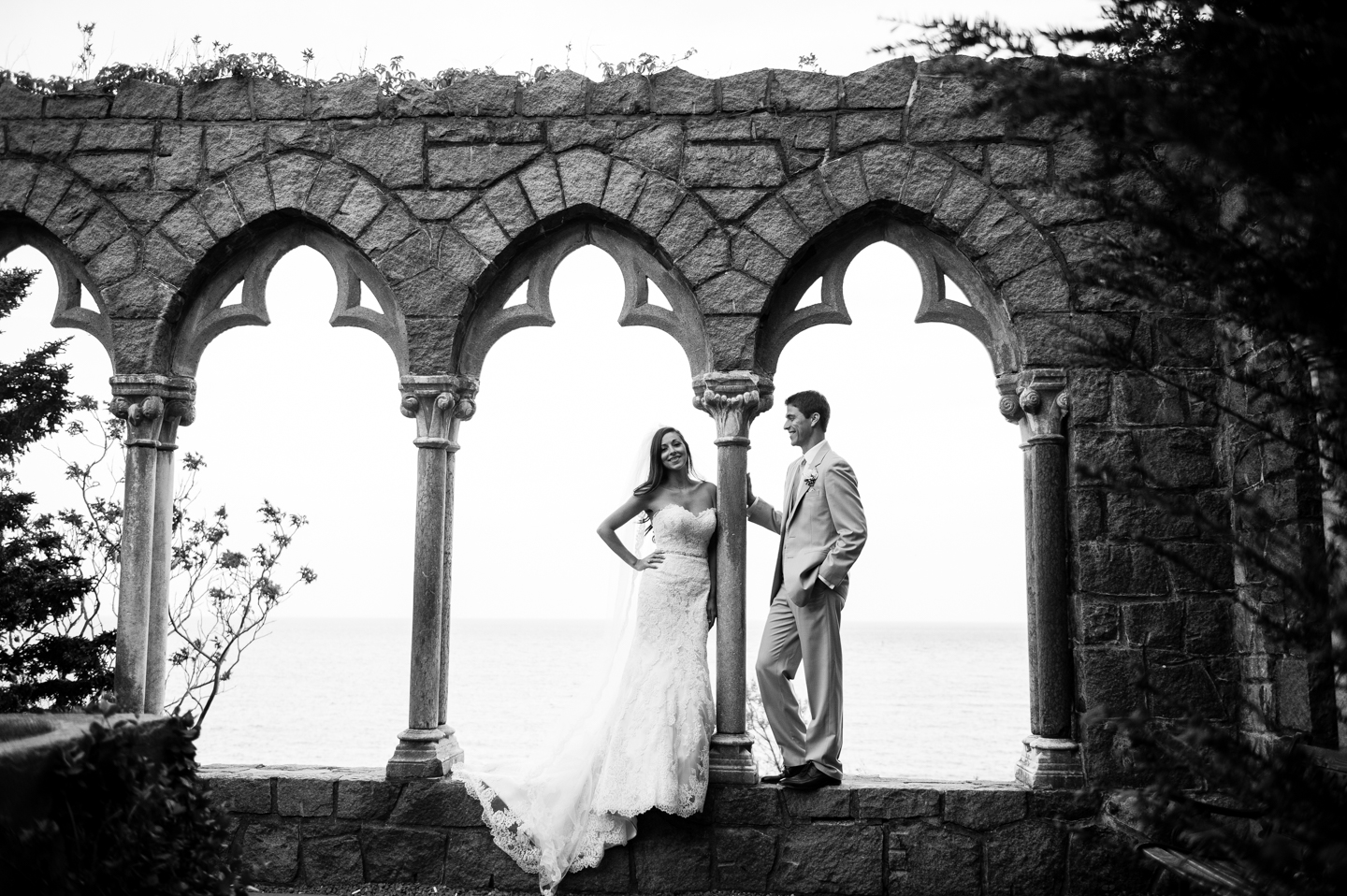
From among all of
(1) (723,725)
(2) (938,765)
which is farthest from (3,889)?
(2) (938,765)

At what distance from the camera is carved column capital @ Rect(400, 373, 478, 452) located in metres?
5.12

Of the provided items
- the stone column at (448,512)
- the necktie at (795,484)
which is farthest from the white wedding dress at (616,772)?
the necktie at (795,484)

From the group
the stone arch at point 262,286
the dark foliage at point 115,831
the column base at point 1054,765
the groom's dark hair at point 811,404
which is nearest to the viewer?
the dark foliage at point 115,831

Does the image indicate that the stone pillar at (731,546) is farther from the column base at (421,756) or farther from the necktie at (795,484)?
the column base at (421,756)

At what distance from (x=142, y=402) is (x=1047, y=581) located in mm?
3892

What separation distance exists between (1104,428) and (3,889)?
13.5 feet

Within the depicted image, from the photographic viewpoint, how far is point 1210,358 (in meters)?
4.85

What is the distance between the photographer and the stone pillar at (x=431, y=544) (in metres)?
5.01

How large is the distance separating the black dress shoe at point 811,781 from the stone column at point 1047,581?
0.79 m

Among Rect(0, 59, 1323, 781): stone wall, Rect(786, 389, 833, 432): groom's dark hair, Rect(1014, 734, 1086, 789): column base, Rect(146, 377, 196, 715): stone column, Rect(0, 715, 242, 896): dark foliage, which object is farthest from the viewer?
Rect(146, 377, 196, 715): stone column

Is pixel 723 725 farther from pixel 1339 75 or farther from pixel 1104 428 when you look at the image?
pixel 1339 75

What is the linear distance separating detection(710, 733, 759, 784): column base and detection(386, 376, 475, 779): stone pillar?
1.11 meters

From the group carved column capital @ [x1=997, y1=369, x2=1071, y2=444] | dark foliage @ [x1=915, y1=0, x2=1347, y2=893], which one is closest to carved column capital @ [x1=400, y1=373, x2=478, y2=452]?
carved column capital @ [x1=997, y1=369, x2=1071, y2=444]

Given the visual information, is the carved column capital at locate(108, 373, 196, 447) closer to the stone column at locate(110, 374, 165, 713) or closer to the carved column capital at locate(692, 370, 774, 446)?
the stone column at locate(110, 374, 165, 713)
